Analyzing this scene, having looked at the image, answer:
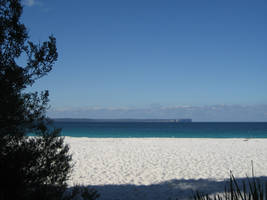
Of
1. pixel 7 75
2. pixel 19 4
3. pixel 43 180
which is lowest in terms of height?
pixel 43 180

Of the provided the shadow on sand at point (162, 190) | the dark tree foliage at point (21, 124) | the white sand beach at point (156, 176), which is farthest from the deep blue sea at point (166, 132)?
the dark tree foliage at point (21, 124)

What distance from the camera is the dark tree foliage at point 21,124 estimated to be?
401cm

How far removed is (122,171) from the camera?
29.4ft

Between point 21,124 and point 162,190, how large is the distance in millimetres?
4125

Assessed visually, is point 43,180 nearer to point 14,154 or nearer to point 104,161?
point 14,154

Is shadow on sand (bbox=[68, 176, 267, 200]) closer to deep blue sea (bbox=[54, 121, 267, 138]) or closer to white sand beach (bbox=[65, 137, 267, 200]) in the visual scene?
white sand beach (bbox=[65, 137, 267, 200])

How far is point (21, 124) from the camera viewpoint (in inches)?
172

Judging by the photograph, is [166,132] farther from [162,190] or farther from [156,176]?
[162,190]

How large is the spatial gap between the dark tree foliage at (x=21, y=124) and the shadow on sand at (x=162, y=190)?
215 cm

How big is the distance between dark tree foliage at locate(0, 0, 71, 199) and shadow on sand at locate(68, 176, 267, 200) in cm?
215

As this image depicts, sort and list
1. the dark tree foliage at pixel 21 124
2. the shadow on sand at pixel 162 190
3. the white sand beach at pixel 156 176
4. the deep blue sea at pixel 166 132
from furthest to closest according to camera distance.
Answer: the deep blue sea at pixel 166 132 < the white sand beach at pixel 156 176 < the shadow on sand at pixel 162 190 < the dark tree foliage at pixel 21 124

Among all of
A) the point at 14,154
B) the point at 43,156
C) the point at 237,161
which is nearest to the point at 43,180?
the point at 43,156

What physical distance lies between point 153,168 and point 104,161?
257cm

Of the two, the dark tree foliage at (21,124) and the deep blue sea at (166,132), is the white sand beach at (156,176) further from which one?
the deep blue sea at (166,132)
